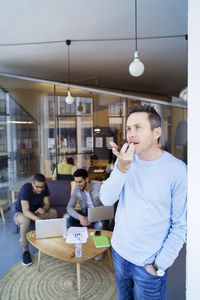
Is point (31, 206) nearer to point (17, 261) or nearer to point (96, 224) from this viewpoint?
point (17, 261)

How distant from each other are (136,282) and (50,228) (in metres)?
1.69

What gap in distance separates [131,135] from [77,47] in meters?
3.49

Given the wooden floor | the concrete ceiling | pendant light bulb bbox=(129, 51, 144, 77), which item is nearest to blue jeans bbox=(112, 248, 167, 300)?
the wooden floor

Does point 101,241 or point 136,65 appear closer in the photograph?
point 101,241

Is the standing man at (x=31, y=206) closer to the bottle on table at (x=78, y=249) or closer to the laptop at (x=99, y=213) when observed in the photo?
the laptop at (x=99, y=213)

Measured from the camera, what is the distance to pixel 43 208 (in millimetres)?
3455

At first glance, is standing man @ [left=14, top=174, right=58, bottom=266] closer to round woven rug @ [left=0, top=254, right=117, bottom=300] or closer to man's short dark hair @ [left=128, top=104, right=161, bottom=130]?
round woven rug @ [left=0, top=254, right=117, bottom=300]

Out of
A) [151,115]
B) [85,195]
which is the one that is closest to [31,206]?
[85,195]

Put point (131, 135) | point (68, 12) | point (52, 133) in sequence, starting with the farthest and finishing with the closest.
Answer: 1. point (52, 133)
2. point (68, 12)
3. point (131, 135)

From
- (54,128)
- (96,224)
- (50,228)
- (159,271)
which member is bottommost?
(96,224)

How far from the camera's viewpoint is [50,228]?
8.66 feet

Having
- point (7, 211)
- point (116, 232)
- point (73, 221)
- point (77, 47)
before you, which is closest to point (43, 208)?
point (73, 221)

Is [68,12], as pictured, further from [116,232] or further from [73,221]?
[73,221]

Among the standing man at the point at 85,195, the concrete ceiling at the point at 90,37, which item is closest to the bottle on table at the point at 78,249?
the standing man at the point at 85,195
